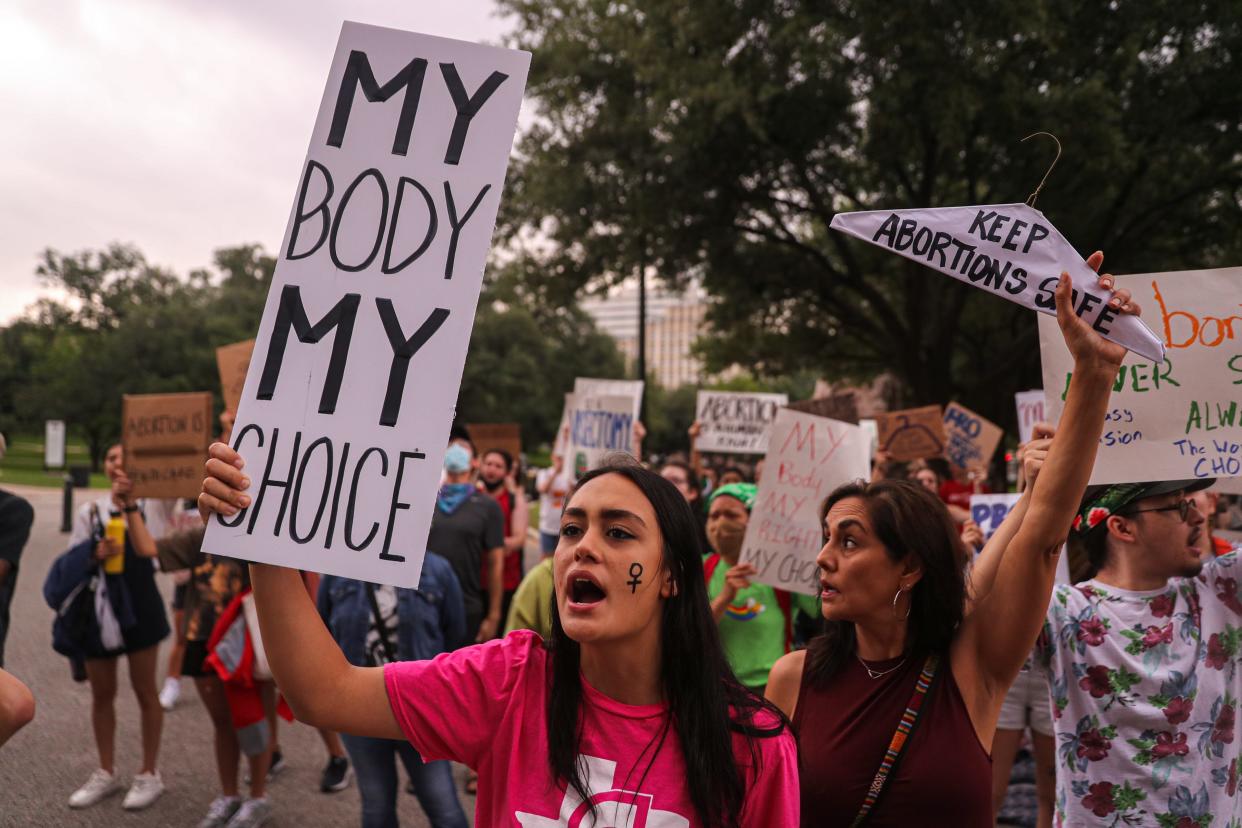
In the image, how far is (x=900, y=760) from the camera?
7.98 feet

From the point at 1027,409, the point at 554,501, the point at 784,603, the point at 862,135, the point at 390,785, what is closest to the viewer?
the point at 390,785

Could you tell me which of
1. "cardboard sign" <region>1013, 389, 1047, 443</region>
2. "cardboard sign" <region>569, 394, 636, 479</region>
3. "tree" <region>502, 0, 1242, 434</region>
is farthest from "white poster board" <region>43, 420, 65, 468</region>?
"cardboard sign" <region>1013, 389, 1047, 443</region>

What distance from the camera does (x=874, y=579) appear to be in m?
2.71

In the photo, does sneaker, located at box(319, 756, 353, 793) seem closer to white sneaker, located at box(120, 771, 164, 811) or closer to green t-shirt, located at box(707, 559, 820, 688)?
white sneaker, located at box(120, 771, 164, 811)

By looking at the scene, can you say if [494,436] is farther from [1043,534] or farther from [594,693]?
[594,693]

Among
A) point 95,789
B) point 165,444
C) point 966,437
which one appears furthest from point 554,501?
point 95,789

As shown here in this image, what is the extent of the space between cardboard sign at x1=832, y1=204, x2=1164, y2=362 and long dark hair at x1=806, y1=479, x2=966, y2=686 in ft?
2.02

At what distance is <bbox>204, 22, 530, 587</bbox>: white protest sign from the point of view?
1958 millimetres

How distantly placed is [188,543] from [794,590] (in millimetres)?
3458

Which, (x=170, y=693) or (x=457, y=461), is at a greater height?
(x=457, y=461)

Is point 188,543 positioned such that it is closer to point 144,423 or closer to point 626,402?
point 144,423

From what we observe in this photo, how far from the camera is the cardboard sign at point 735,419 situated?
1195cm

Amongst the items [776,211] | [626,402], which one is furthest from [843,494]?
[776,211]

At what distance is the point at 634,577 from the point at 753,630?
2.55m
